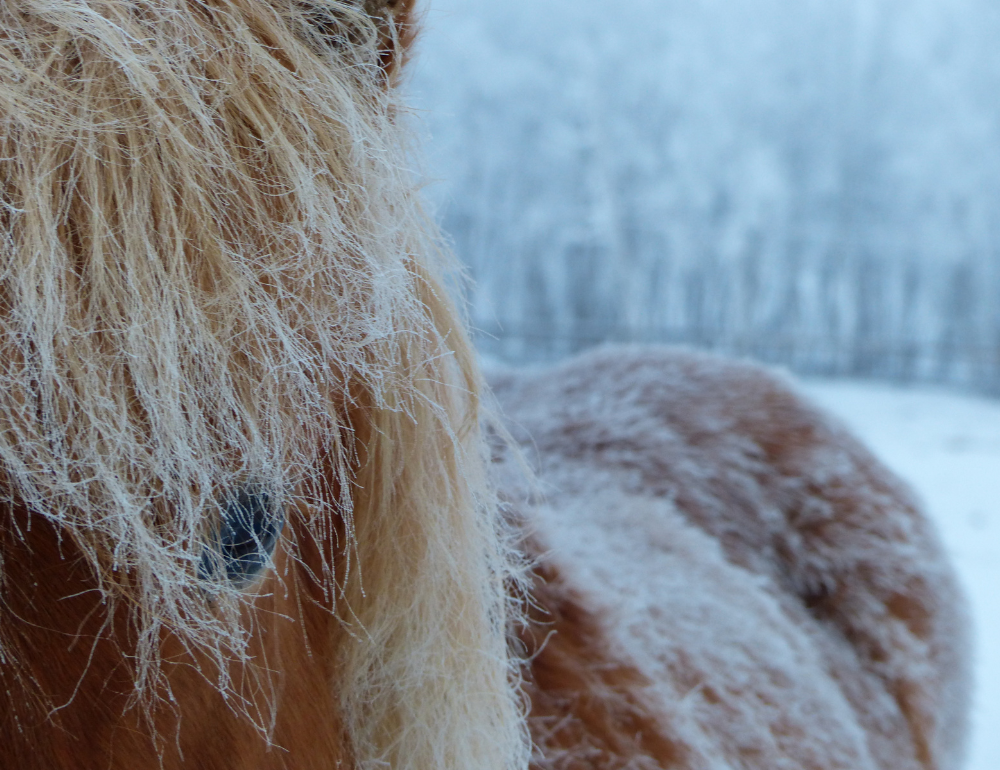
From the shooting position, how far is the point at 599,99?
5668mm

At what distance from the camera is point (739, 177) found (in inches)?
233

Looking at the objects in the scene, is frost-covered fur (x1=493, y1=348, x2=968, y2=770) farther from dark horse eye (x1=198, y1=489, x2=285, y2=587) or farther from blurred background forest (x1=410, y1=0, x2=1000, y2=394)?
blurred background forest (x1=410, y1=0, x2=1000, y2=394)

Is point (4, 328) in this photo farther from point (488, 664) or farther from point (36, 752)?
point (488, 664)

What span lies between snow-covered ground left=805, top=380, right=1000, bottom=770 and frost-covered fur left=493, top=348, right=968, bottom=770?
209 millimetres

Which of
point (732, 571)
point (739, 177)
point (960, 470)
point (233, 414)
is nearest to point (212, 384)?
point (233, 414)

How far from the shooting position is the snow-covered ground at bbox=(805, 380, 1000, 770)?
2.14m

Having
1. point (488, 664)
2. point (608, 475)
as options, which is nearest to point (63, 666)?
point (488, 664)

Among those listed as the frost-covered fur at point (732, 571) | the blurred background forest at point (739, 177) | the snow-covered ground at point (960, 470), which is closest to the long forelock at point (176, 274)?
the frost-covered fur at point (732, 571)

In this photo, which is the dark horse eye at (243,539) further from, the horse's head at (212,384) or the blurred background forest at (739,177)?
the blurred background forest at (739,177)

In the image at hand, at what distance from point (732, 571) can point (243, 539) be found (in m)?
0.90

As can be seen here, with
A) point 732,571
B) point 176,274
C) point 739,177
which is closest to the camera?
point 176,274

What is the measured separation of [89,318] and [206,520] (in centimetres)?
12

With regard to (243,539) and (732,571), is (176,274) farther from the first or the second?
(732,571)

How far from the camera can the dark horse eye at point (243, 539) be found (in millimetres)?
423
